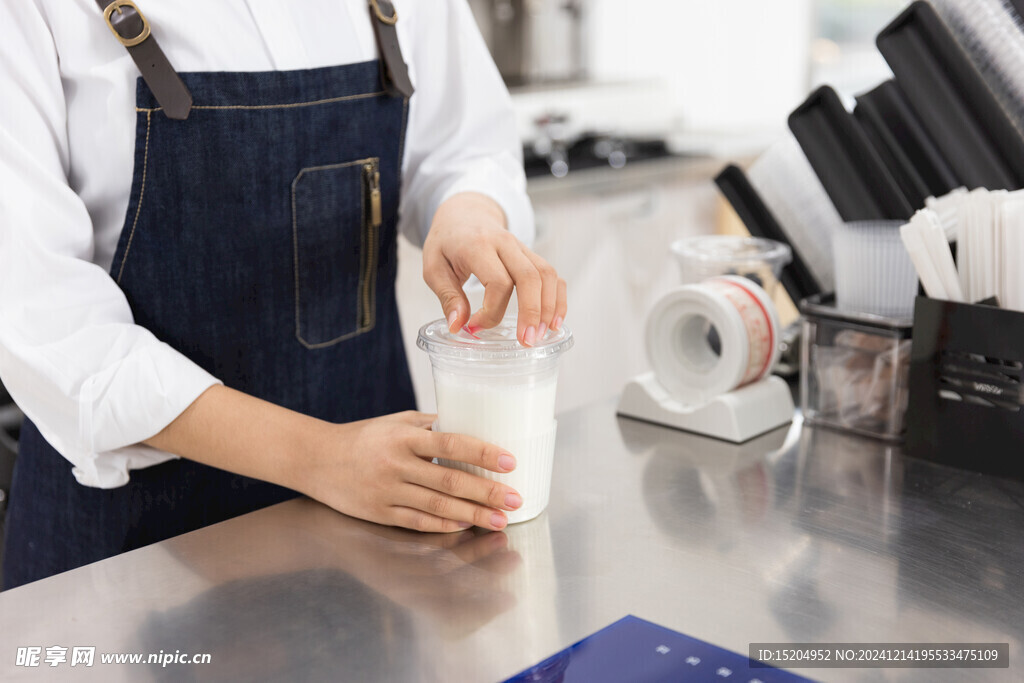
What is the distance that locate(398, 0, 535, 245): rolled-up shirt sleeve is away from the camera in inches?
50.6

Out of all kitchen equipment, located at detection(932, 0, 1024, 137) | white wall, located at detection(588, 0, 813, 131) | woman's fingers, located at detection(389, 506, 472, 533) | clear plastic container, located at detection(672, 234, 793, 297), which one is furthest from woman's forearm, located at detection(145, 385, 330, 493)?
Result: white wall, located at detection(588, 0, 813, 131)

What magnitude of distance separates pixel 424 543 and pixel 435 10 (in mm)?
731

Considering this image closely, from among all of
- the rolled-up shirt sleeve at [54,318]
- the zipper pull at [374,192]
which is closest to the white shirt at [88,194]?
the rolled-up shirt sleeve at [54,318]

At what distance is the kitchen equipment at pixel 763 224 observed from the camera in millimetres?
1336

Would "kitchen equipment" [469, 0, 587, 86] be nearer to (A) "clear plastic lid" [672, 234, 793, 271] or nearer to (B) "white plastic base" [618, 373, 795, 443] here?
(A) "clear plastic lid" [672, 234, 793, 271]

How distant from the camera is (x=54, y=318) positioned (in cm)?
91

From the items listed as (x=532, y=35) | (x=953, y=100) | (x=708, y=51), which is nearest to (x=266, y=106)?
(x=953, y=100)

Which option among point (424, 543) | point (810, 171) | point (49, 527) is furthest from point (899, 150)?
point (49, 527)

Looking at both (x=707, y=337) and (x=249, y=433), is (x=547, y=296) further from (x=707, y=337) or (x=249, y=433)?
(x=707, y=337)

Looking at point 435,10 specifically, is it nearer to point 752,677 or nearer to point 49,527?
point 49,527

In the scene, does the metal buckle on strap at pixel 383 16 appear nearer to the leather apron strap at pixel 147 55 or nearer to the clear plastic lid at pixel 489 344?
the leather apron strap at pixel 147 55

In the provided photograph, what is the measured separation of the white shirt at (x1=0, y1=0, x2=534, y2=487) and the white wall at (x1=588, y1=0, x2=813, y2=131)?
2772mm

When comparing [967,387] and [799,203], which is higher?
[799,203]

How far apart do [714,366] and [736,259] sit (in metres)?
0.16
